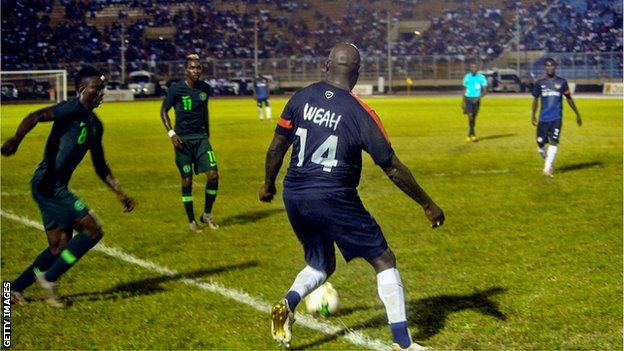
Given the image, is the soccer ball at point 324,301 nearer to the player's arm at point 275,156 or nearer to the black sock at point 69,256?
the player's arm at point 275,156

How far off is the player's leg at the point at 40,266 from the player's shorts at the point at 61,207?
22 cm

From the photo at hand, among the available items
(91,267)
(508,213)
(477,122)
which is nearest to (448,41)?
(477,122)

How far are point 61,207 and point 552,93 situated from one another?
13.2 m

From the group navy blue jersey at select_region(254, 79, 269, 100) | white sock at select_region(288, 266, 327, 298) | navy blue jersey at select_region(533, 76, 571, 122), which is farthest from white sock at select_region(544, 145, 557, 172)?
navy blue jersey at select_region(254, 79, 269, 100)

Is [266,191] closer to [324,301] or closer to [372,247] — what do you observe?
[372,247]

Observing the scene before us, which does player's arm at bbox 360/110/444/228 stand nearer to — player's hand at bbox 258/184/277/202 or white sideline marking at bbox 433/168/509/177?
player's hand at bbox 258/184/277/202

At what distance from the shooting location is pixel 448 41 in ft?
251

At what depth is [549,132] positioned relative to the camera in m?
19.5

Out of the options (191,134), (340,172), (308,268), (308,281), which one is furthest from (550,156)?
(340,172)

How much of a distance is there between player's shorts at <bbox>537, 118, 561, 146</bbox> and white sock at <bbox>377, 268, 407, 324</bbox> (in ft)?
43.6

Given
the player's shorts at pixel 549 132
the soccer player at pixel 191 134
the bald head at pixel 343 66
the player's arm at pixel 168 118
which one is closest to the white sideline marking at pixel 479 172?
the player's shorts at pixel 549 132

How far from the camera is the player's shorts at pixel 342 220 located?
22.0 feet

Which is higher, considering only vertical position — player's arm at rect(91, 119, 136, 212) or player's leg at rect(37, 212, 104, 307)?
player's arm at rect(91, 119, 136, 212)

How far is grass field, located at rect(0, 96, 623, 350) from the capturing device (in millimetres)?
7633
